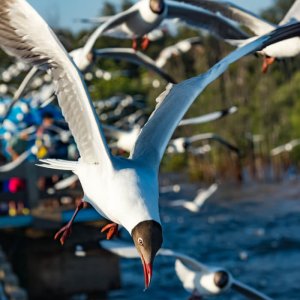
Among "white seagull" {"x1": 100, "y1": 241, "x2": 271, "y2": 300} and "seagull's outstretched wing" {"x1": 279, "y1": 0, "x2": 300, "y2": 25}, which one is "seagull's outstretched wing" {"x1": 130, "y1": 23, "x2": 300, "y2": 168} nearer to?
"seagull's outstretched wing" {"x1": 279, "y1": 0, "x2": 300, "y2": 25}

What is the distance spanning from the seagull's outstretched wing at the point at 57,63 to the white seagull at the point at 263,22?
3.63ft

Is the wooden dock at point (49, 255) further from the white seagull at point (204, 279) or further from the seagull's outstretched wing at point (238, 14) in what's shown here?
the seagull's outstretched wing at point (238, 14)

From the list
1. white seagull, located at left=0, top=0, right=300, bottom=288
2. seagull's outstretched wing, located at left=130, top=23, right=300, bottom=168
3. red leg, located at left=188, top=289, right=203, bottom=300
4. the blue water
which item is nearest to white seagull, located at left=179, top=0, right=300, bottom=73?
seagull's outstretched wing, located at left=130, top=23, right=300, bottom=168

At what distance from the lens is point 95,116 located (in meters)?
4.87

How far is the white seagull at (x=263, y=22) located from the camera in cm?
632

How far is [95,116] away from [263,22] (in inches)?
87.0

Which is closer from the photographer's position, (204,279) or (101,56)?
(101,56)

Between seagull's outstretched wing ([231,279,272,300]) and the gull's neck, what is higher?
the gull's neck

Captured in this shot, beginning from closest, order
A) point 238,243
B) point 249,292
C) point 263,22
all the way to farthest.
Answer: point 263,22
point 249,292
point 238,243

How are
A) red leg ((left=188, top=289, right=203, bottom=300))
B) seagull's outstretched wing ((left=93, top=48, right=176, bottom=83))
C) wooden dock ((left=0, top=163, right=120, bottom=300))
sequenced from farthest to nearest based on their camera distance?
wooden dock ((left=0, top=163, right=120, bottom=300)), red leg ((left=188, top=289, right=203, bottom=300)), seagull's outstretched wing ((left=93, top=48, right=176, bottom=83))

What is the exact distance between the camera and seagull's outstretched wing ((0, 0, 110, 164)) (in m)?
4.94

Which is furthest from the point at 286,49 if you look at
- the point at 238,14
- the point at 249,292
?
the point at 249,292

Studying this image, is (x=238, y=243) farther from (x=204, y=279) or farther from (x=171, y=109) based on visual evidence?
(x=171, y=109)

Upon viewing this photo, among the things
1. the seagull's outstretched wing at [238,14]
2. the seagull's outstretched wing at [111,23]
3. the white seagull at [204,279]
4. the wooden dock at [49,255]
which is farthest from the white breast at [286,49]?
the wooden dock at [49,255]
